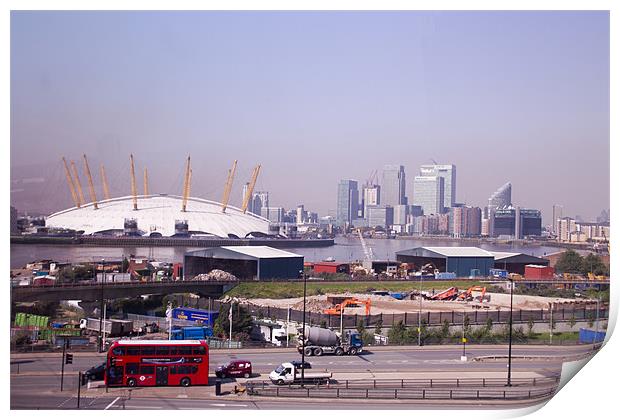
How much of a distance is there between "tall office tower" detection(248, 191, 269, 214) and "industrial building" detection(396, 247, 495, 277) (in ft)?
6.22

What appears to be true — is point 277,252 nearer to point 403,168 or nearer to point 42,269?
point 403,168

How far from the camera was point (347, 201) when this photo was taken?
31.5 feet

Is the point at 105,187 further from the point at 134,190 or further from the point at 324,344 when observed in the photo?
the point at 324,344

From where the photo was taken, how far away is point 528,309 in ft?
33.5

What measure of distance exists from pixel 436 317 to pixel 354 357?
5.45ft

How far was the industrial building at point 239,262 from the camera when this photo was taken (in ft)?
30.4

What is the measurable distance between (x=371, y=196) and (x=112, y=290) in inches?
126

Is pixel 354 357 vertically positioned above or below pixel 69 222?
below

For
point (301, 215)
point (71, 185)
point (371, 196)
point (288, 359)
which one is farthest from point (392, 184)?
point (71, 185)

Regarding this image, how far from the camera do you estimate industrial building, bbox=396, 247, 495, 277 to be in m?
10.0

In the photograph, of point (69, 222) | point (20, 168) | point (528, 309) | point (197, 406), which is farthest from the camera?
point (528, 309)

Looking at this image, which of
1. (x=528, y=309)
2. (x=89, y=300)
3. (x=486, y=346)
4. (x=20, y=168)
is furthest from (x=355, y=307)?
(x=20, y=168)

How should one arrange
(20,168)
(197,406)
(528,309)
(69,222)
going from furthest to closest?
(528,309), (69,222), (20,168), (197,406)

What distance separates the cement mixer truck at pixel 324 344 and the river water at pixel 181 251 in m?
1.43
